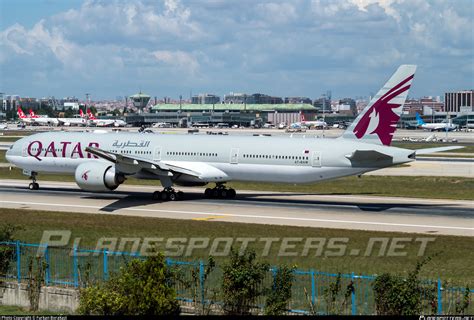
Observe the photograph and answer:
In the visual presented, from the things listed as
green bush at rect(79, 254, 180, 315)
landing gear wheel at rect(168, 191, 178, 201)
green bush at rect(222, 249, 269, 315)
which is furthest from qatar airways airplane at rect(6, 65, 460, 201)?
green bush at rect(79, 254, 180, 315)

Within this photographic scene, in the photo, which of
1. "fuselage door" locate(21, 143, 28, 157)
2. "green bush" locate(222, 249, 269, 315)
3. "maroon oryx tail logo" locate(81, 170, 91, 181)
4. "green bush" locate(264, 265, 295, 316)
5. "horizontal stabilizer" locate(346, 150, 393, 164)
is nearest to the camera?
"green bush" locate(264, 265, 295, 316)

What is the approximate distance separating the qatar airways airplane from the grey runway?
202cm

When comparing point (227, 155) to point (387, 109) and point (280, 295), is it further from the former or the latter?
point (280, 295)

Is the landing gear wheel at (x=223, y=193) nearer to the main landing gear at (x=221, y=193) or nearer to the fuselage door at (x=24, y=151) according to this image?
the main landing gear at (x=221, y=193)

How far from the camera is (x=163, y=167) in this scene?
58.7 metres

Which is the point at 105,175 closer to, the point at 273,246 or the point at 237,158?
the point at 237,158

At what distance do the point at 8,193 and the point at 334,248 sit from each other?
3529cm

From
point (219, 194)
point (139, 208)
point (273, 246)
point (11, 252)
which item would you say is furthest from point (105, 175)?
point (11, 252)

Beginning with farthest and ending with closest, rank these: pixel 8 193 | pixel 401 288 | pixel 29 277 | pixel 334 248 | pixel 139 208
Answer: pixel 8 193, pixel 139 208, pixel 334 248, pixel 29 277, pixel 401 288

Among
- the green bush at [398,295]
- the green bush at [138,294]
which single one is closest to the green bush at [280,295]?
the green bush at [398,295]

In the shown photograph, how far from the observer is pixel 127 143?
63.4 m

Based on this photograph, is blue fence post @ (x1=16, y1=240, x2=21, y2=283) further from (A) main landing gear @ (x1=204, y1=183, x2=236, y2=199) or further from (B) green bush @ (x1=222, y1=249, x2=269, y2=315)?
(A) main landing gear @ (x1=204, y1=183, x2=236, y2=199)

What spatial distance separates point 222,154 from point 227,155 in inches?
17.3

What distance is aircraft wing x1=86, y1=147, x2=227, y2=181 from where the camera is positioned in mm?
57188
